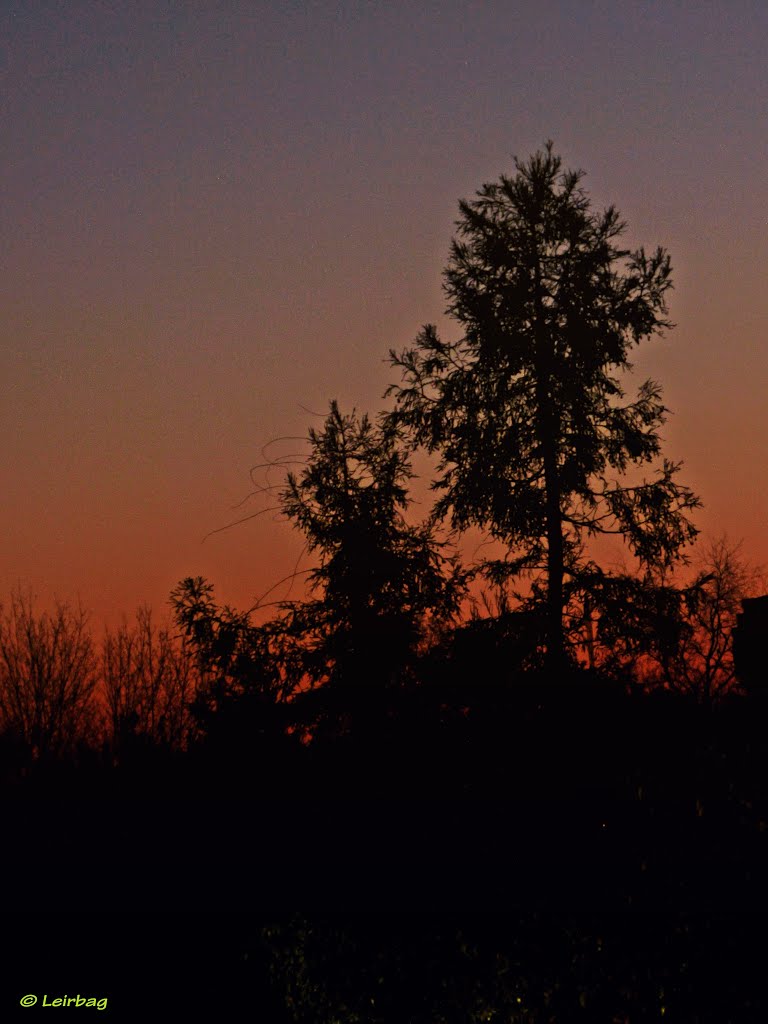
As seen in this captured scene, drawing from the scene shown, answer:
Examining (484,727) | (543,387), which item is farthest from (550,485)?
(484,727)

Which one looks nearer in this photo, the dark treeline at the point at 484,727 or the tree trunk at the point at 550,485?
the dark treeline at the point at 484,727

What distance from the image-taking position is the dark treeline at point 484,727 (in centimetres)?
871

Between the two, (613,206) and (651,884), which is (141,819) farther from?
(613,206)

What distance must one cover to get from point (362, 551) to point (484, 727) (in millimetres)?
13656

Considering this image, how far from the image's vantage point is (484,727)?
427 inches

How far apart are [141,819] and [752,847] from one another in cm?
1071

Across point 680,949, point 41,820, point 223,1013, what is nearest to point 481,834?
point 680,949

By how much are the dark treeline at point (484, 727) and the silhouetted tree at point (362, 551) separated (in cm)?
6

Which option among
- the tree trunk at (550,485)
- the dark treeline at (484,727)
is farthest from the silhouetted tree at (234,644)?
the tree trunk at (550,485)

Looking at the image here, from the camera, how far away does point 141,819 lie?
1644 centimetres

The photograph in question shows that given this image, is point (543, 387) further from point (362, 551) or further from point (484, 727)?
point (484, 727)

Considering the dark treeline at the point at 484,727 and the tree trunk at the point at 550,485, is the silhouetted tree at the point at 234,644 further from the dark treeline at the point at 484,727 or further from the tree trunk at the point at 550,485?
the tree trunk at the point at 550,485

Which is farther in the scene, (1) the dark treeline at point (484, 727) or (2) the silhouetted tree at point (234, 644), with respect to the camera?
(2) the silhouetted tree at point (234, 644)

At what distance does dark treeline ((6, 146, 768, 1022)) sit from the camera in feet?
28.6
